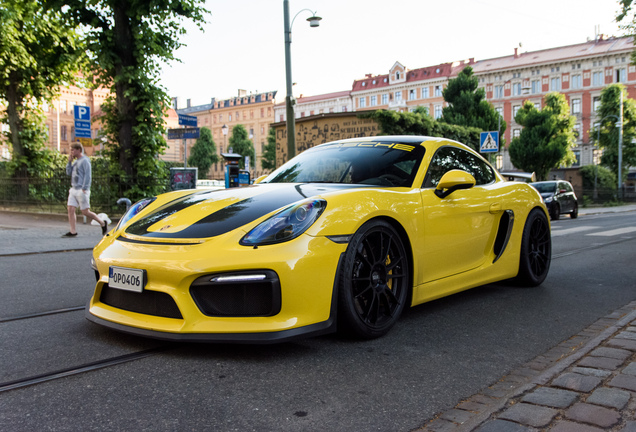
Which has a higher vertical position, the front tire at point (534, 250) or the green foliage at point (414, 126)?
the green foliage at point (414, 126)

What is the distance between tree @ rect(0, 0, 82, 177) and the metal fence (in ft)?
2.09

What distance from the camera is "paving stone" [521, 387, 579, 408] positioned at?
2455mm

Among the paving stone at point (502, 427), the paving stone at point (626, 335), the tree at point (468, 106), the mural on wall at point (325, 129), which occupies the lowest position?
the paving stone at point (626, 335)

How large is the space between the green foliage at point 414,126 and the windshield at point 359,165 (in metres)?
15.9

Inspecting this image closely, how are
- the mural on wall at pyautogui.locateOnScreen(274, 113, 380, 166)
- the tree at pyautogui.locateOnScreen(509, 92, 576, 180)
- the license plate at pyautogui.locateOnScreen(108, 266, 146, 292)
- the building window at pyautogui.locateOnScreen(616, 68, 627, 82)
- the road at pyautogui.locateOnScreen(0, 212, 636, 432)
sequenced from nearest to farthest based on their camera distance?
the road at pyautogui.locateOnScreen(0, 212, 636, 432) → the license plate at pyautogui.locateOnScreen(108, 266, 146, 292) → the mural on wall at pyautogui.locateOnScreen(274, 113, 380, 166) → the tree at pyautogui.locateOnScreen(509, 92, 576, 180) → the building window at pyautogui.locateOnScreen(616, 68, 627, 82)

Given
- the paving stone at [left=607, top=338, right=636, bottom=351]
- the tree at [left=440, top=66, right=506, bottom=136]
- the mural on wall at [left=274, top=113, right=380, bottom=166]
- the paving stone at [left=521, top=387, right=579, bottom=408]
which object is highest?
the tree at [left=440, top=66, right=506, bottom=136]

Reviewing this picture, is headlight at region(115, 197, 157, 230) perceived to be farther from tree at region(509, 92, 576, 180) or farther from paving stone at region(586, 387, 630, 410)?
tree at region(509, 92, 576, 180)

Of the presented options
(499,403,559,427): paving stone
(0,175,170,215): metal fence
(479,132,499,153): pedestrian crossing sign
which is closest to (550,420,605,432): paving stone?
(499,403,559,427): paving stone

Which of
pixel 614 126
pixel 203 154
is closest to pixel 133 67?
pixel 614 126

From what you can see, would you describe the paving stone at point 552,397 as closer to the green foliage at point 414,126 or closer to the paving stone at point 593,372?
the paving stone at point 593,372

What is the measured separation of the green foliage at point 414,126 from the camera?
2055cm

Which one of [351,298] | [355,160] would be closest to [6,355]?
[351,298]

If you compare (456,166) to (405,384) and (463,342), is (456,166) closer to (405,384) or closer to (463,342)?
(463,342)

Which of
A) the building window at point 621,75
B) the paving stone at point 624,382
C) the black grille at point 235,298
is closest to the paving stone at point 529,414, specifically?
the paving stone at point 624,382
